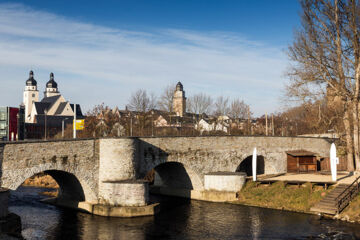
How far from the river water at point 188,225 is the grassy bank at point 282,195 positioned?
3.62 feet

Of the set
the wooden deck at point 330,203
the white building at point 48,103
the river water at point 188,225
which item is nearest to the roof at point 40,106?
the white building at point 48,103

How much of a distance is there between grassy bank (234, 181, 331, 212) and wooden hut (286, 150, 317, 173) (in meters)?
9.55

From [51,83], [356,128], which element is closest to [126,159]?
[356,128]

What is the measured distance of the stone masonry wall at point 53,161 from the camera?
23.5 m

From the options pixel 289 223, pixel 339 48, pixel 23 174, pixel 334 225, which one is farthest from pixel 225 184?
pixel 23 174

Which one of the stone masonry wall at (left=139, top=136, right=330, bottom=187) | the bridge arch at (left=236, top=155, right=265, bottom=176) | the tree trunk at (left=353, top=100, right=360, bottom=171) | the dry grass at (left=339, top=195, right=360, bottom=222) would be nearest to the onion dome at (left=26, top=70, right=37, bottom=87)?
the bridge arch at (left=236, top=155, right=265, bottom=176)

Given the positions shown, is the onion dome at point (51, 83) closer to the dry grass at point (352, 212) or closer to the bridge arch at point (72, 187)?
the bridge arch at point (72, 187)

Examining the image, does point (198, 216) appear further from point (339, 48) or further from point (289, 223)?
point (339, 48)

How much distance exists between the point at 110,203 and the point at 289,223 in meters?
13.5

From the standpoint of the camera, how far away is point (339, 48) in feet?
105

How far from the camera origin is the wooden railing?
25.9 meters

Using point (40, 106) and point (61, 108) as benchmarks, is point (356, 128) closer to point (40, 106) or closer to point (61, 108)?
point (61, 108)

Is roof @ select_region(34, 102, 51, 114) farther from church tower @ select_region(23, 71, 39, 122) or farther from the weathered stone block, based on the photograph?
the weathered stone block

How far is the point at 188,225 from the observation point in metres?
25.3
